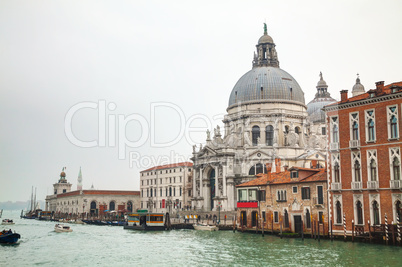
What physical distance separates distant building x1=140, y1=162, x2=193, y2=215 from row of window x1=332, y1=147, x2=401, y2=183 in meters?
41.2

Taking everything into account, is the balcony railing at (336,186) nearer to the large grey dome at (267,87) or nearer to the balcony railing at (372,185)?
the balcony railing at (372,185)

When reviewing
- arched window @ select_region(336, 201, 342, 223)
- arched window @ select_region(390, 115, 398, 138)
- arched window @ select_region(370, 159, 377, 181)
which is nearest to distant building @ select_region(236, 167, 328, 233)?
arched window @ select_region(336, 201, 342, 223)

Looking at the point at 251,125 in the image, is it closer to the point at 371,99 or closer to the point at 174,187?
the point at 174,187

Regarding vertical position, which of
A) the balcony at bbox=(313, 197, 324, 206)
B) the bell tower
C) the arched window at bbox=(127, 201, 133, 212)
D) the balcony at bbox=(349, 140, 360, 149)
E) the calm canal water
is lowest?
the calm canal water

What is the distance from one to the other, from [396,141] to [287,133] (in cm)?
3624

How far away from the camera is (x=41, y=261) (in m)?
27.0

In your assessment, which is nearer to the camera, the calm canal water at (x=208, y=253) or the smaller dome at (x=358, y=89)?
the calm canal water at (x=208, y=253)

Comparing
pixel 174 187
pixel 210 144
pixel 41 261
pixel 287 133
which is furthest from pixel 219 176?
pixel 41 261

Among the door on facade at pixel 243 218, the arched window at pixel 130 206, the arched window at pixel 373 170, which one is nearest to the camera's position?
the arched window at pixel 373 170

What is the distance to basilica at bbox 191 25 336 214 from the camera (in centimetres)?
6078

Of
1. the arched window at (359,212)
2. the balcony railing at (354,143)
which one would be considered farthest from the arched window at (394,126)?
the arched window at (359,212)

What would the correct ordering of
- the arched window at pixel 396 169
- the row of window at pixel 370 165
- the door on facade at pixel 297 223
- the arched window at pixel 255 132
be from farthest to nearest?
the arched window at pixel 255 132, the door on facade at pixel 297 223, the row of window at pixel 370 165, the arched window at pixel 396 169

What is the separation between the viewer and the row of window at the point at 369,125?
2873 cm

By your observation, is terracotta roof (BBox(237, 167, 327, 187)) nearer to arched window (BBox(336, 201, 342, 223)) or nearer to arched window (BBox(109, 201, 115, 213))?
arched window (BBox(336, 201, 342, 223))
